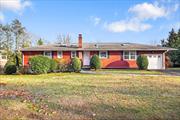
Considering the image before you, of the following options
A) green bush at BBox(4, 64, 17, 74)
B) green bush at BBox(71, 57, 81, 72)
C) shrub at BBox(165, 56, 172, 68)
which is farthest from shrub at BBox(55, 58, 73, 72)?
shrub at BBox(165, 56, 172, 68)

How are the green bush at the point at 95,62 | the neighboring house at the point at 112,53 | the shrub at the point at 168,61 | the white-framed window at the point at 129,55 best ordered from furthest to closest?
the shrub at the point at 168,61, the white-framed window at the point at 129,55, the neighboring house at the point at 112,53, the green bush at the point at 95,62

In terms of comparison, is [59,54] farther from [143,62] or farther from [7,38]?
[7,38]

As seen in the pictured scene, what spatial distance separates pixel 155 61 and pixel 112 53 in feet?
17.4

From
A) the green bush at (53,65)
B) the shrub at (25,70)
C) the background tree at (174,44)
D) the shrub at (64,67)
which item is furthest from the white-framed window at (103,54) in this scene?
the background tree at (174,44)

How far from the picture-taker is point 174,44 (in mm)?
46781

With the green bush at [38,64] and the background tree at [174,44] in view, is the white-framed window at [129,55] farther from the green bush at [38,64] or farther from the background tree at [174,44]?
the green bush at [38,64]

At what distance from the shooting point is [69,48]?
3500 cm

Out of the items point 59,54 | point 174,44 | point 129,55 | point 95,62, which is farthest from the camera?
point 174,44

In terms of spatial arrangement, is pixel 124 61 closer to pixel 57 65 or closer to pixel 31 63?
pixel 57 65

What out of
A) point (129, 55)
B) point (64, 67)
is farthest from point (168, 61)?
point (64, 67)

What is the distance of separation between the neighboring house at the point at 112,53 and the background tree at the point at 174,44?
9.66m

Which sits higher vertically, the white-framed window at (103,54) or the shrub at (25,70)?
the white-framed window at (103,54)

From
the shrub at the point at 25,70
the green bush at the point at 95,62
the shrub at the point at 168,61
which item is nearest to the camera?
the shrub at the point at 25,70

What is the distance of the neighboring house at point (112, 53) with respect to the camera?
34.1 metres
